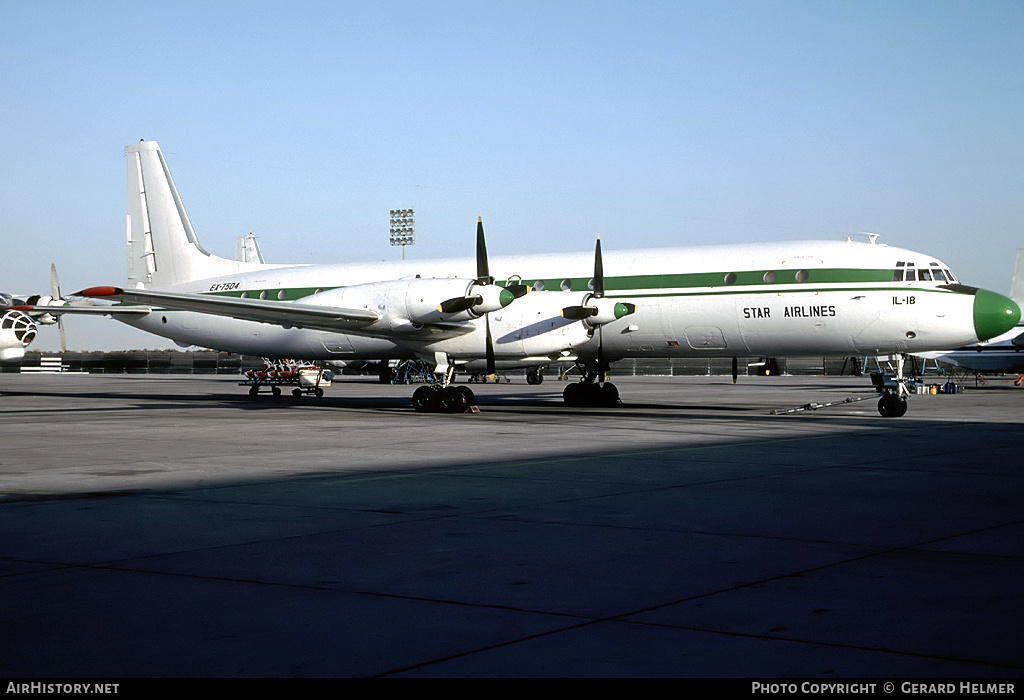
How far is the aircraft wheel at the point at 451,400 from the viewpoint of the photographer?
24922 mm

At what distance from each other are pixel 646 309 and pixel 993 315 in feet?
27.6

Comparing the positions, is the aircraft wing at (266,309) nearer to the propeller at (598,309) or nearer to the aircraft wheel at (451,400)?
the aircraft wheel at (451,400)

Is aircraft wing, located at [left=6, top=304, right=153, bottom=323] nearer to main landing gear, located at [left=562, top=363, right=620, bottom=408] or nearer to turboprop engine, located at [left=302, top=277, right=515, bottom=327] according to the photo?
turboprop engine, located at [left=302, top=277, right=515, bottom=327]

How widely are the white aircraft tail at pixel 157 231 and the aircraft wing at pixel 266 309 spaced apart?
884 centimetres

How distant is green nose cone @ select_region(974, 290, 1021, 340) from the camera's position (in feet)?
71.5

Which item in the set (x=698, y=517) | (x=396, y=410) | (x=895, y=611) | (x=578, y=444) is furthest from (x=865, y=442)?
(x=396, y=410)

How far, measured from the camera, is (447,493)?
10.2 meters

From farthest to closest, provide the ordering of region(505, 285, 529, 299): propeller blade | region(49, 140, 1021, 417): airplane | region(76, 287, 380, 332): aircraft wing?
1. region(505, 285, 529, 299): propeller blade
2. region(76, 287, 380, 332): aircraft wing
3. region(49, 140, 1021, 417): airplane

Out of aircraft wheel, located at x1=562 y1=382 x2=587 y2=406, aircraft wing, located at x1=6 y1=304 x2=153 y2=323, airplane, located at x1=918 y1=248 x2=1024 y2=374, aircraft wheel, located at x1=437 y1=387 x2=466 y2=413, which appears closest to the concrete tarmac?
aircraft wheel, located at x1=437 y1=387 x2=466 y2=413

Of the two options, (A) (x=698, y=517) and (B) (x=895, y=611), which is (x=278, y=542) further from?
(B) (x=895, y=611)

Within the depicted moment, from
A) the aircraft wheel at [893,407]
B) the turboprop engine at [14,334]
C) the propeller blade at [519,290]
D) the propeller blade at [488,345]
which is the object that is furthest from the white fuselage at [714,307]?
the turboprop engine at [14,334]

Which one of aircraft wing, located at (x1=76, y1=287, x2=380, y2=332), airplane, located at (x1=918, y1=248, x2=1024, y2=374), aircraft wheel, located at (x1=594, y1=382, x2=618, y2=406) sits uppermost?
aircraft wing, located at (x1=76, y1=287, x2=380, y2=332)

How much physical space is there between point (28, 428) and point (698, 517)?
16.3 meters

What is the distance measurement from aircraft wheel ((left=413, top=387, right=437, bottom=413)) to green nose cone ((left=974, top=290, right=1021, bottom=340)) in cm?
1348
